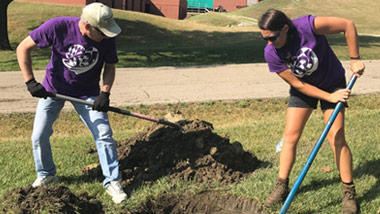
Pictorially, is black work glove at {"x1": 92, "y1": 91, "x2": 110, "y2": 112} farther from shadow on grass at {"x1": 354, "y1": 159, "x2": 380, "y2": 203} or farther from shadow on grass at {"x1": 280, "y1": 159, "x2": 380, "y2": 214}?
shadow on grass at {"x1": 354, "y1": 159, "x2": 380, "y2": 203}

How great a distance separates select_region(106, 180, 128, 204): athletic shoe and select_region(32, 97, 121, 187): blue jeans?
0.17 feet

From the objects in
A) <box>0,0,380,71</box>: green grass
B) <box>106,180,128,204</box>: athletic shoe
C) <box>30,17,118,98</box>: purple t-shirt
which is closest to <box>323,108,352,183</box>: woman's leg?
<box>106,180,128,204</box>: athletic shoe

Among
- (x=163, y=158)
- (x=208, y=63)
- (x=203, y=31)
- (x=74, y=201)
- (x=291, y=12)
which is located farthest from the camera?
(x=291, y=12)

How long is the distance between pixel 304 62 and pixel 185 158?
1798 millimetres

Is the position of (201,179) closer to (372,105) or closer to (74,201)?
(74,201)

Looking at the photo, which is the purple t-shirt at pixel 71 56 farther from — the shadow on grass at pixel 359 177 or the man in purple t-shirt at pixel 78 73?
the shadow on grass at pixel 359 177

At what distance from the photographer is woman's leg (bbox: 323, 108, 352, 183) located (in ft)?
11.5

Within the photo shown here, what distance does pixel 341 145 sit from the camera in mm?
3576

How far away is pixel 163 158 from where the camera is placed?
4566 mm

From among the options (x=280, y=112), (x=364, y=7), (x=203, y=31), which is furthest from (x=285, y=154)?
(x=364, y=7)

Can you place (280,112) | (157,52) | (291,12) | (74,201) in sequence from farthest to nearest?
1. (291,12)
2. (157,52)
3. (280,112)
4. (74,201)

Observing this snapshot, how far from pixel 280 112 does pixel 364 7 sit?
41.4 metres

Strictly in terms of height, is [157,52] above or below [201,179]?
below

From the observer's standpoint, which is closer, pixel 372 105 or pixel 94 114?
pixel 94 114
